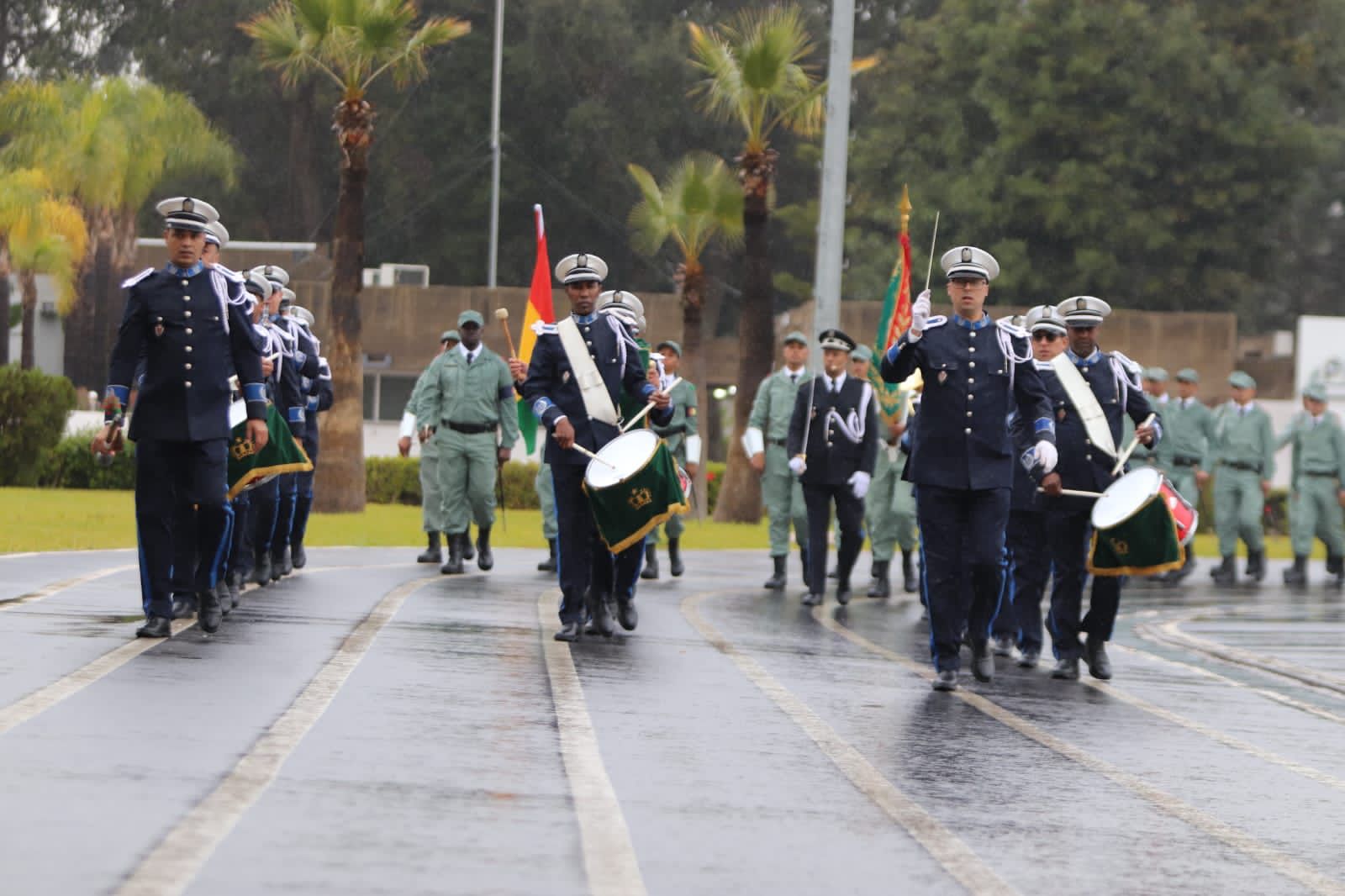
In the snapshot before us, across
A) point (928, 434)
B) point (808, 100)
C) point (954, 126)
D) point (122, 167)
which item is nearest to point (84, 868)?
point (928, 434)

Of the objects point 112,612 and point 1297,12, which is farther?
point 1297,12

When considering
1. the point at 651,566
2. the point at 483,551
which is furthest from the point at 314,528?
the point at 483,551

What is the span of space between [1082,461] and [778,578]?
662cm

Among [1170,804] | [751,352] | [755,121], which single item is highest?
[755,121]

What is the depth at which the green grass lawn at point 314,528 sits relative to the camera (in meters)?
20.6

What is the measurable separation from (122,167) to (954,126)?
19.4 metres

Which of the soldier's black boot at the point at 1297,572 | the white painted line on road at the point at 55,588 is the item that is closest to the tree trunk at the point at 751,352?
the soldier's black boot at the point at 1297,572

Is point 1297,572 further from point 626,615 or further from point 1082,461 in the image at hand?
point 626,615

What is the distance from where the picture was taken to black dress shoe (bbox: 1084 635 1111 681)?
11992 millimetres

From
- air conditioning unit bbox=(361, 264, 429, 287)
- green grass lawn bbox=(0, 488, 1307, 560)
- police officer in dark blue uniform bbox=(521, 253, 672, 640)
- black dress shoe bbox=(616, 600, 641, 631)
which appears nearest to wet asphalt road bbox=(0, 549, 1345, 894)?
black dress shoe bbox=(616, 600, 641, 631)

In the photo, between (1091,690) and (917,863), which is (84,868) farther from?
(1091,690)

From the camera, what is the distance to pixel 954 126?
54875mm

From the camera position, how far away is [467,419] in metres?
18.1

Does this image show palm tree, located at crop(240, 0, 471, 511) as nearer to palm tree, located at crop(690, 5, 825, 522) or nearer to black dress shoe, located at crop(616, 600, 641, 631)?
palm tree, located at crop(690, 5, 825, 522)
